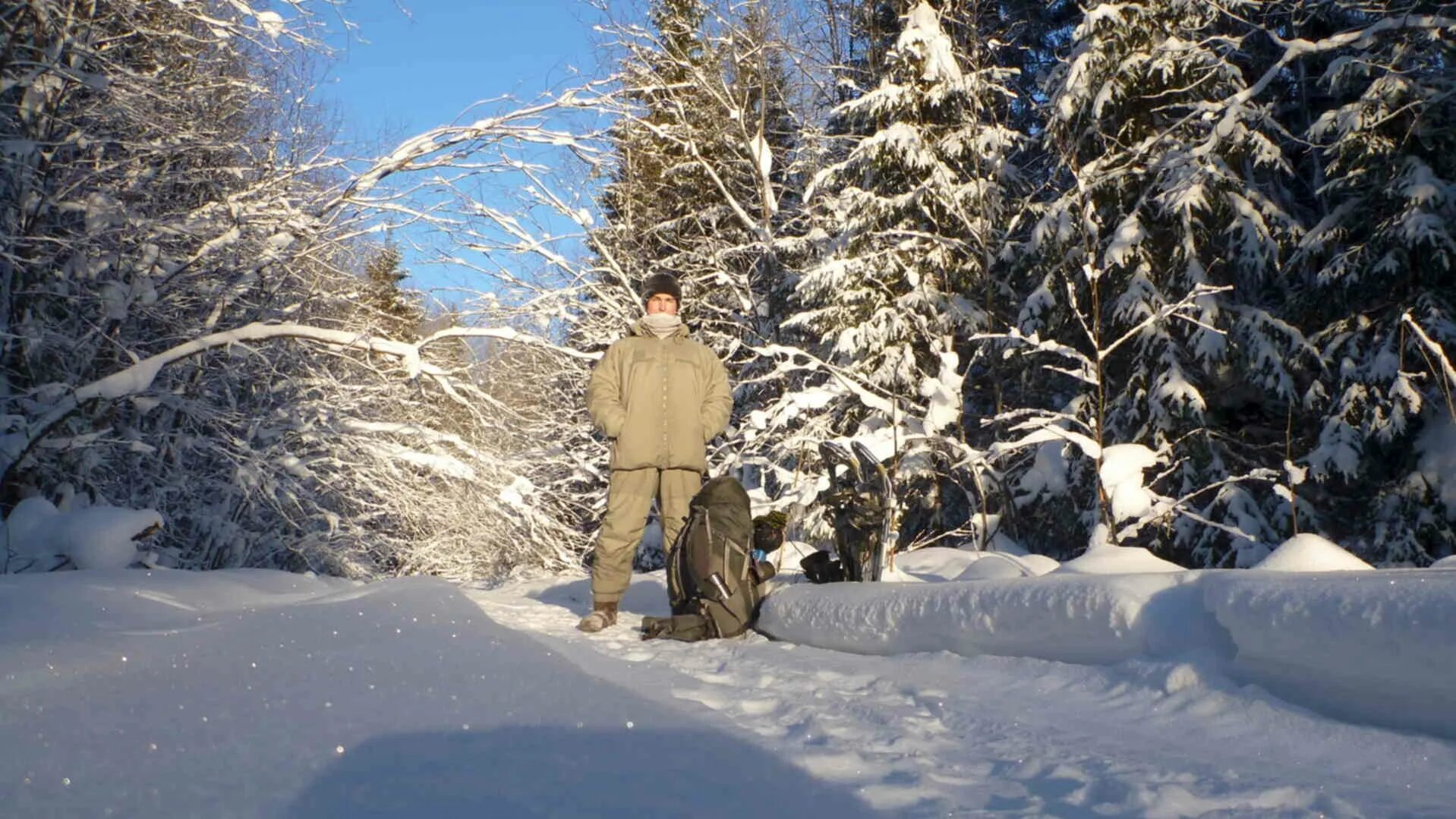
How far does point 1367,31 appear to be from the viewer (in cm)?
854

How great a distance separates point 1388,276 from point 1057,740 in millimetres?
8220

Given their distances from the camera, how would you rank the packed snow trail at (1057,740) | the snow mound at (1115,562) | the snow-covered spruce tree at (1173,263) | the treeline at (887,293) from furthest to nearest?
1. the snow-covered spruce tree at (1173,263)
2. the treeline at (887,293)
3. the snow mound at (1115,562)
4. the packed snow trail at (1057,740)

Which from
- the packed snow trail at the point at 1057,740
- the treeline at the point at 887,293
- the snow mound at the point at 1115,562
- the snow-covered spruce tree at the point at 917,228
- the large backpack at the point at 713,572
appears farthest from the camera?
the snow-covered spruce tree at the point at 917,228

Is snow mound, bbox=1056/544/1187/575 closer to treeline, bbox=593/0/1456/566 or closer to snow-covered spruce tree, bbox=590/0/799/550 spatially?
treeline, bbox=593/0/1456/566

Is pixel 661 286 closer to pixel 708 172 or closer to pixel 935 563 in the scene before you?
pixel 935 563

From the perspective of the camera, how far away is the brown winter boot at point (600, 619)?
475 centimetres

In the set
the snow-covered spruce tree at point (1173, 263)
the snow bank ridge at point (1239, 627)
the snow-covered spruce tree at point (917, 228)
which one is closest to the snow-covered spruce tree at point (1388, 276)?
the snow-covered spruce tree at point (1173, 263)

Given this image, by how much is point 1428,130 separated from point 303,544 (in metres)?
12.4

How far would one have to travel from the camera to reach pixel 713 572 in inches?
177

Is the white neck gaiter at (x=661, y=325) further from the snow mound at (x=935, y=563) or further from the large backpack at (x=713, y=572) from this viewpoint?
the snow mound at (x=935, y=563)

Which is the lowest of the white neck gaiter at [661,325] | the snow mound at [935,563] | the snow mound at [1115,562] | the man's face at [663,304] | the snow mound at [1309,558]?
the snow mound at [935,563]

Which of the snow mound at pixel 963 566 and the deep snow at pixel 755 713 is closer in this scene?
the deep snow at pixel 755 713

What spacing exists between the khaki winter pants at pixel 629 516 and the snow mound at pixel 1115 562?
6.68ft

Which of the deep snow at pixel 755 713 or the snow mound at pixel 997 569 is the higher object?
the snow mound at pixel 997 569
